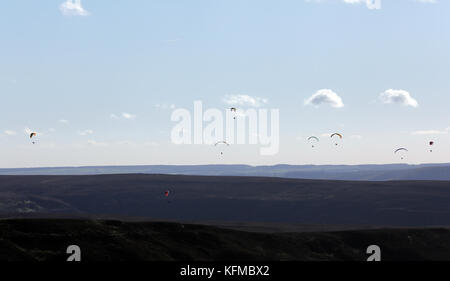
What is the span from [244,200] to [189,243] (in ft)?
259

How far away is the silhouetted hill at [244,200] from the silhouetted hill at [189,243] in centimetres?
4429

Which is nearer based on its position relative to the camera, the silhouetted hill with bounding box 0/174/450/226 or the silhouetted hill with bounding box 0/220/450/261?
the silhouetted hill with bounding box 0/220/450/261

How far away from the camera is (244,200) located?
122875mm

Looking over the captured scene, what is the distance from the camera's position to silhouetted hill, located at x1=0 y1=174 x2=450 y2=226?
105750 millimetres

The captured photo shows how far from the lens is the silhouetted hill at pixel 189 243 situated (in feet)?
127

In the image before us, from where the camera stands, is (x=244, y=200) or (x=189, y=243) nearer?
(x=189, y=243)

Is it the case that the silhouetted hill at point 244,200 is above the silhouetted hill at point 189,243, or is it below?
above

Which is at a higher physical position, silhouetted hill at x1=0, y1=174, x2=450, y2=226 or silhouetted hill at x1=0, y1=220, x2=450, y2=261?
silhouetted hill at x1=0, y1=174, x2=450, y2=226

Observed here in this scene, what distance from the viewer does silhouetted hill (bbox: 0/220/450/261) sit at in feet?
127

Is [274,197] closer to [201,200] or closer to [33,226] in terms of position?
[201,200]

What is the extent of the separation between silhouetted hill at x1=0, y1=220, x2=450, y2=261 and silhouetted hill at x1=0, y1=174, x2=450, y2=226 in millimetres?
44288

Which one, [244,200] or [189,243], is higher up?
[244,200]

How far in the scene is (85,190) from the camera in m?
143
